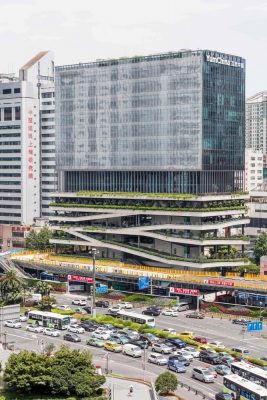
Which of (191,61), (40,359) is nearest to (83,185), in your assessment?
(191,61)

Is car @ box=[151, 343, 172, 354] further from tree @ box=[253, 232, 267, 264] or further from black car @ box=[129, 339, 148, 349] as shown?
tree @ box=[253, 232, 267, 264]

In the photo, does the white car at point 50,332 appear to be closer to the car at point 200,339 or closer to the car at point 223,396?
the car at point 200,339

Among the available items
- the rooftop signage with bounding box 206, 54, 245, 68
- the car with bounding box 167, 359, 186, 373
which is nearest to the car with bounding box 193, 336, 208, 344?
the car with bounding box 167, 359, 186, 373

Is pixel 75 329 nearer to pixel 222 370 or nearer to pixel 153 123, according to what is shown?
pixel 222 370

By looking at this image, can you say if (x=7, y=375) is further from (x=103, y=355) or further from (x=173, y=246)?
(x=173, y=246)

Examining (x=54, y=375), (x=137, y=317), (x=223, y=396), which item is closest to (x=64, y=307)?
(x=137, y=317)

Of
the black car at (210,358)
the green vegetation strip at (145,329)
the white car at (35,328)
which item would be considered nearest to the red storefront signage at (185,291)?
the green vegetation strip at (145,329)
